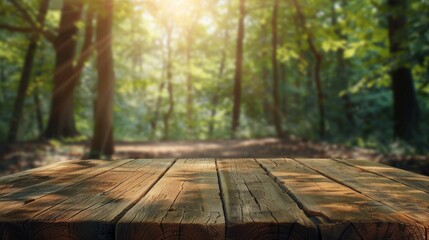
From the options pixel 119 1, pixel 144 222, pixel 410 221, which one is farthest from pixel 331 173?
pixel 119 1

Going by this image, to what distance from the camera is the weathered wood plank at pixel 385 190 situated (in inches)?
60.1

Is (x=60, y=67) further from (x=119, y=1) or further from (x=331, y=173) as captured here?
(x=331, y=173)

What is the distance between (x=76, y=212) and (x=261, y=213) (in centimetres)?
64

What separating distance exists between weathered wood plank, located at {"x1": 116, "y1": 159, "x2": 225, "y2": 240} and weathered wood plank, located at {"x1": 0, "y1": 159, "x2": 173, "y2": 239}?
58mm

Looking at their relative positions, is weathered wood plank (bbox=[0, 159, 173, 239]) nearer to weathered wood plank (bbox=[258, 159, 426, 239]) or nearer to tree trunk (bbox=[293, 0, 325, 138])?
weathered wood plank (bbox=[258, 159, 426, 239])

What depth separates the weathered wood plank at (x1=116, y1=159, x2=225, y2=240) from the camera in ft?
4.32

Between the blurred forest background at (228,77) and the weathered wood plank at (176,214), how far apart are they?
660 cm

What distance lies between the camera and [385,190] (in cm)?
194

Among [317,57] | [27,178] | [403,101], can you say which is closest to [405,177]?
[27,178]

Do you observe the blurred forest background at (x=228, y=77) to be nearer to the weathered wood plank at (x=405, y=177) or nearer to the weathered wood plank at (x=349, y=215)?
the weathered wood plank at (x=405, y=177)

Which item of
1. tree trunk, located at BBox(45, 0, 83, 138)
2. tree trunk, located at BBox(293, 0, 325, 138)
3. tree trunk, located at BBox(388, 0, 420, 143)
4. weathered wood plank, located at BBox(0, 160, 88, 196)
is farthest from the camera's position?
tree trunk, located at BBox(45, 0, 83, 138)

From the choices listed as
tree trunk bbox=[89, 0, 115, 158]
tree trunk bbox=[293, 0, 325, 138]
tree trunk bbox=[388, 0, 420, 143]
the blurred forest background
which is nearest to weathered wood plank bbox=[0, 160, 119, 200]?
the blurred forest background

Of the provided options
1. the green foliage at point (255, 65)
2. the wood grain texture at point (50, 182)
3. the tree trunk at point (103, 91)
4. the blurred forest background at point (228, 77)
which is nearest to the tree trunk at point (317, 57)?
the blurred forest background at point (228, 77)

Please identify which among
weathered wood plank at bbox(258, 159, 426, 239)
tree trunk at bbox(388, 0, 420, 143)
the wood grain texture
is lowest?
weathered wood plank at bbox(258, 159, 426, 239)
